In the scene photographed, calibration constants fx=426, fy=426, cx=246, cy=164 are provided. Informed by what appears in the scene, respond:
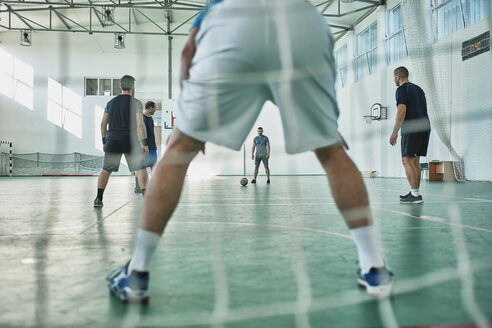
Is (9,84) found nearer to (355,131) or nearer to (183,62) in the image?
(355,131)

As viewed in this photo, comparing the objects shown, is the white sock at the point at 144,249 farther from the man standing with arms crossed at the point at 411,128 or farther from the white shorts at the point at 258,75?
the man standing with arms crossed at the point at 411,128

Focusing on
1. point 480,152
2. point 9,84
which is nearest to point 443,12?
point 480,152

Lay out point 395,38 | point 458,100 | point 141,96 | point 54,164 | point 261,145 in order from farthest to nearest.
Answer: point 141,96 → point 54,164 → point 395,38 → point 261,145 → point 458,100

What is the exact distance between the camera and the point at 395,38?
486 inches

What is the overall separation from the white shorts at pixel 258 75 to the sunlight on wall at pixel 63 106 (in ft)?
58.1

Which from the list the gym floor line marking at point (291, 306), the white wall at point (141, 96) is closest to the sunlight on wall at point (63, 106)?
the white wall at point (141, 96)

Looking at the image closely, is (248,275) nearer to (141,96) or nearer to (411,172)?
(411,172)

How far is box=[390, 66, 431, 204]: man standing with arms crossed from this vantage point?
455 centimetres

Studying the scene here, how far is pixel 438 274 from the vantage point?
1590mm

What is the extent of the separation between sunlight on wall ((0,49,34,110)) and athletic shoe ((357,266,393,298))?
18272 millimetres

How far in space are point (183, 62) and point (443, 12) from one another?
979 centimetres

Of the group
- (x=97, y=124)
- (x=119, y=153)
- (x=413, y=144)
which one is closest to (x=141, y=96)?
(x=97, y=124)

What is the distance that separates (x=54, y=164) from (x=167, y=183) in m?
17.8

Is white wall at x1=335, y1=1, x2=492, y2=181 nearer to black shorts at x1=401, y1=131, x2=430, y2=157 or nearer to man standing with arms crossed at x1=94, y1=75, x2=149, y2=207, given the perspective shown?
black shorts at x1=401, y1=131, x2=430, y2=157
